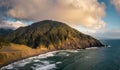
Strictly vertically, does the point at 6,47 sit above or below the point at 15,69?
above

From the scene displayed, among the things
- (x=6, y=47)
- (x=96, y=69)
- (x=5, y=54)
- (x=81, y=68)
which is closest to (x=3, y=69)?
(x=5, y=54)

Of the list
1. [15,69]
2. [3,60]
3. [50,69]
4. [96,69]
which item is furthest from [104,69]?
[3,60]

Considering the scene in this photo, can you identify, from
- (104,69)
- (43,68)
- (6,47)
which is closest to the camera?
(104,69)

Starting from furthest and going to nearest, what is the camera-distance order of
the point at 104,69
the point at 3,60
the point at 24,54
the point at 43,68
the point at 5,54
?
the point at 24,54
the point at 5,54
the point at 3,60
the point at 43,68
the point at 104,69

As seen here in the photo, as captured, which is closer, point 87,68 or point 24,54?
point 87,68

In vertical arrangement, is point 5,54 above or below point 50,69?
above

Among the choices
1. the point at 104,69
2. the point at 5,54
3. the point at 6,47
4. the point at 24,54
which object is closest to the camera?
the point at 104,69

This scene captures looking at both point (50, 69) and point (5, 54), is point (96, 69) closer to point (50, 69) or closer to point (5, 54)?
point (50, 69)

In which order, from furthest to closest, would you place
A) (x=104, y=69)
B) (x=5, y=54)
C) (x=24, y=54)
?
(x=24, y=54)
(x=5, y=54)
(x=104, y=69)

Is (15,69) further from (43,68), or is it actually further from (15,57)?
(15,57)
